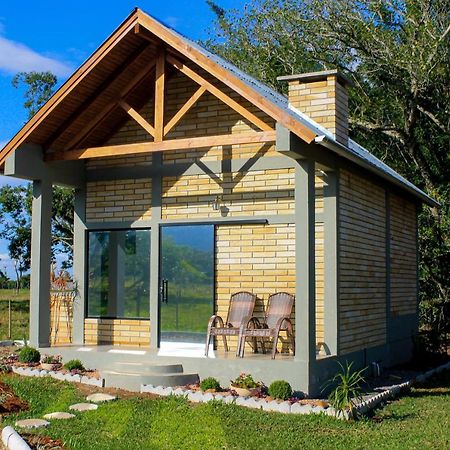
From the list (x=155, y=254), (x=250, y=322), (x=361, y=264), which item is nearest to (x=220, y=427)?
(x=250, y=322)

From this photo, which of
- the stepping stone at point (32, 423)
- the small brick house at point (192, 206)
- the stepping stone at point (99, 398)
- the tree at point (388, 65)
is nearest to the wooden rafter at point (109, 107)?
the small brick house at point (192, 206)

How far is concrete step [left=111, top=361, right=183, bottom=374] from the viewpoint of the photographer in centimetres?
1015

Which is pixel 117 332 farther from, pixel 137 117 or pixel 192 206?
pixel 137 117

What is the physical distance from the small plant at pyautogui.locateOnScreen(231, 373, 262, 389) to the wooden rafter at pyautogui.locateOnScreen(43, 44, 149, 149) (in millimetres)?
5157

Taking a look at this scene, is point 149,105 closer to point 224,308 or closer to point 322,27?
point 224,308

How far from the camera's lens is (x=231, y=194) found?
11.6m

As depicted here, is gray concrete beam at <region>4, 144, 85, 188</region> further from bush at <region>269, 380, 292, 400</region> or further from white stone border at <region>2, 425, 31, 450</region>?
bush at <region>269, 380, 292, 400</region>

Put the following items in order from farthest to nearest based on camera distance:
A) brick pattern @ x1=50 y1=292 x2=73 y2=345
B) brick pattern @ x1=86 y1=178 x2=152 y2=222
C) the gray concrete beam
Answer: brick pattern @ x1=50 y1=292 x2=73 y2=345 < brick pattern @ x1=86 y1=178 x2=152 y2=222 < the gray concrete beam

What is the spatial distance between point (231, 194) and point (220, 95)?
6.60 ft

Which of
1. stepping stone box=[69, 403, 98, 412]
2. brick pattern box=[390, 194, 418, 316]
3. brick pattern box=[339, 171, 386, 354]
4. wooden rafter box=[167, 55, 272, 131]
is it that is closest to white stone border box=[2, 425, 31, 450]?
stepping stone box=[69, 403, 98, 412]

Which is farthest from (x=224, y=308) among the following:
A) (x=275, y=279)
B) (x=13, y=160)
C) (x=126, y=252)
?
(x=13, y=160)

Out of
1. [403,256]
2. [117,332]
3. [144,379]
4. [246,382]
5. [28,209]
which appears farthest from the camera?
[28,209]

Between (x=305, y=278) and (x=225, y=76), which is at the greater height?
(x=225, y=76)

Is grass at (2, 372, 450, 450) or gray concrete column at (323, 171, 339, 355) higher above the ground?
gray concrete column at (323, 171, 339, 355)
